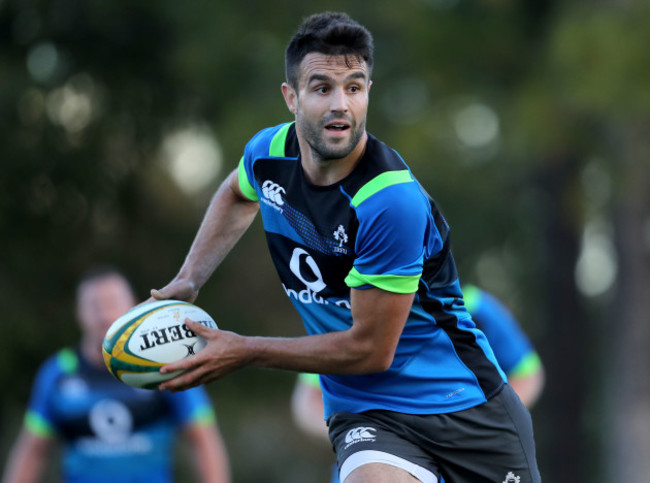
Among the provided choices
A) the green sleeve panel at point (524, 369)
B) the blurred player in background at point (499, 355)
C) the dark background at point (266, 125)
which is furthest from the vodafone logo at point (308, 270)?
the dark background at point (266, 125)

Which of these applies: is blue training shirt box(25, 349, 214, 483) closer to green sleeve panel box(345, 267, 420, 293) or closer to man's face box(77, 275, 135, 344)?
man's face box(77, 275, 135, 344)

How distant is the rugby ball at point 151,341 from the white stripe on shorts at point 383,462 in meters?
0.78

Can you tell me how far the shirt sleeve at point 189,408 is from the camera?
7973 millimetres

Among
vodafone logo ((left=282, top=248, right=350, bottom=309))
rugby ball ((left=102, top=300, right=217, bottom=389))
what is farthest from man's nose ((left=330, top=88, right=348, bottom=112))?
rugby ball ((left=102, top=300, right=217, bottom=389))

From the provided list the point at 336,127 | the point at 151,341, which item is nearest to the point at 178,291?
the point at 151,341

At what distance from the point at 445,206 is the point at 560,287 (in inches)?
121

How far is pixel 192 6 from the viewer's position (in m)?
16.1

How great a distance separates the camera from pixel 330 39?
14.7ft

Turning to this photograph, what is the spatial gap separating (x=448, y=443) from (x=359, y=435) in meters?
0.37

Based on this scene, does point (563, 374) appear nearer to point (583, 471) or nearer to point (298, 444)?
point (583, 471)

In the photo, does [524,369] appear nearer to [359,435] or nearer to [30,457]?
[359,435]

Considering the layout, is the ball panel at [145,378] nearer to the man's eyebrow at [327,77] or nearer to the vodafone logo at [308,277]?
the vodafone logo at [308,277]

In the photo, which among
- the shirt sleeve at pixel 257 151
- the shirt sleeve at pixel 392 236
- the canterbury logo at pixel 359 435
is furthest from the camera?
the shirt sleeve at pixel 257 151

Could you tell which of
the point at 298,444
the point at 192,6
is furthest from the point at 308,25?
the point at 298,444
